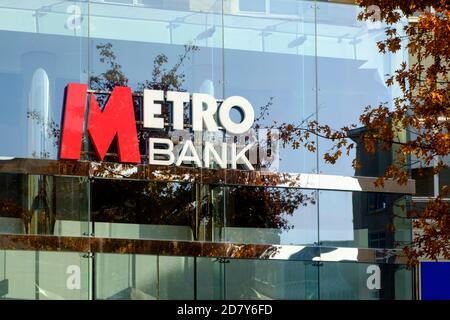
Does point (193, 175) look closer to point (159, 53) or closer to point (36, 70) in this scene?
point (159, 53)

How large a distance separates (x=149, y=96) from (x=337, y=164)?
13.9 feet

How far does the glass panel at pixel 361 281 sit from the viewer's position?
73.3 feet

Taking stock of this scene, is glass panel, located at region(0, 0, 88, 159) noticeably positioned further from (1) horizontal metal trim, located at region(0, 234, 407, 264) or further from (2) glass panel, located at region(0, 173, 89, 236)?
(1) horizontal metal trim, located at region(0, 234, 407, 264)

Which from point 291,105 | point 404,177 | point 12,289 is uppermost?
point 291,105

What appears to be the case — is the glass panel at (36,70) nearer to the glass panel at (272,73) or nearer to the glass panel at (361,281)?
the glass panel at (272,73)

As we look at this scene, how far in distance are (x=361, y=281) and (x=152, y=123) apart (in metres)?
5.53

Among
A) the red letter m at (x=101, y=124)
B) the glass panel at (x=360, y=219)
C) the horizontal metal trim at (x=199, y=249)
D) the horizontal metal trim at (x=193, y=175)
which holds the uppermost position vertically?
the red letter m at (x=101, y=124)

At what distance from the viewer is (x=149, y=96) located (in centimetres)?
2111

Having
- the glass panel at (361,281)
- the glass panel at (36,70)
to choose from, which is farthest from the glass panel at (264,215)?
the glass panel at (36,70)

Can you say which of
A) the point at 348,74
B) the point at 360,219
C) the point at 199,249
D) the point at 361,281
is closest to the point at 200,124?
the point at 199,249

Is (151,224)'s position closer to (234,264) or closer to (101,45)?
(234,264)

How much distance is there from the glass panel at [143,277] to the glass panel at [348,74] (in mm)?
3695
